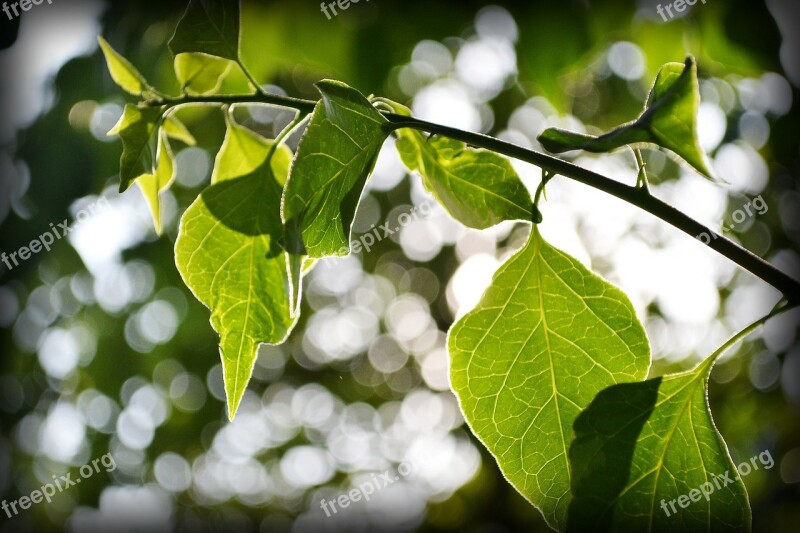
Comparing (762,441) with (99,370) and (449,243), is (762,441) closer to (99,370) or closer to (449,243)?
(449,243)

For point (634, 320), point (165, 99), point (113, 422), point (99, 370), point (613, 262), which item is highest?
point (165, 99)

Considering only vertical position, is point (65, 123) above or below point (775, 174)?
above

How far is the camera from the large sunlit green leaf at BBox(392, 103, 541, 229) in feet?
1.90

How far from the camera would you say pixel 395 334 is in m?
6.75

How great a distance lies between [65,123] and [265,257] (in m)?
1.34

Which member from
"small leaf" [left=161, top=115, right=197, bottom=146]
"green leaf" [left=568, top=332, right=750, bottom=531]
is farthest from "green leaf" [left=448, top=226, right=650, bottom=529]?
"small leaf" [left=161, top=115, right=197, bottom=146]

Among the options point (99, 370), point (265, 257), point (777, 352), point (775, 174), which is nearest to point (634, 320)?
point (265, 257)

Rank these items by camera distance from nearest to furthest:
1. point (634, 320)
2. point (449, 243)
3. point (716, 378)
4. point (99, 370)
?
Result: point (634, 320) < point (99, 370) < point (716, 378) < point (449, 243)

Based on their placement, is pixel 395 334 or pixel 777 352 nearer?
pixel 777 352

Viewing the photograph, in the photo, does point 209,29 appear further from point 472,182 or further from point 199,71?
point 472,182

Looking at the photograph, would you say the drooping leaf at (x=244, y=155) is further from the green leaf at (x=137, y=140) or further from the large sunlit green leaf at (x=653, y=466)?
the large sunlit green leaf at (x=653, y=466)

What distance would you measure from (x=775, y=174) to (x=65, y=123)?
3.78 meters

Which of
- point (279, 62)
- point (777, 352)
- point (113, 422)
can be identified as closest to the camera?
point (279, 62)

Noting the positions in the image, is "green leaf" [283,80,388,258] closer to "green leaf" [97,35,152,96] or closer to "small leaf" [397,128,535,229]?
"small leaf" [397,128,535,229]
